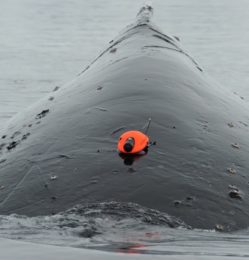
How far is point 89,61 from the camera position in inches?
1089

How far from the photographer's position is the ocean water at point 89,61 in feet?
16.8

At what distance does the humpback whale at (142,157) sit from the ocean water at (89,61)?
0.46 meters

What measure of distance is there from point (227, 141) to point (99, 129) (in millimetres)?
1489

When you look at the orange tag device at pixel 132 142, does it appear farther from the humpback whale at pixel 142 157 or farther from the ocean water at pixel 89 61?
the ocean water at pixel 89 61

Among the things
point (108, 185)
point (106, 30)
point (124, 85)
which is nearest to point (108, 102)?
point (124, 85)

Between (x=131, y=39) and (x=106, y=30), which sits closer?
(x=131, y=39)

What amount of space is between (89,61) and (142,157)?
66.0 feet

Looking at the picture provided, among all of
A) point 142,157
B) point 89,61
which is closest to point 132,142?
point 142,157

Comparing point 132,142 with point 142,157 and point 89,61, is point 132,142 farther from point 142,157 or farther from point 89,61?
point 89,61

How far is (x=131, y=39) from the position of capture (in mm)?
13273

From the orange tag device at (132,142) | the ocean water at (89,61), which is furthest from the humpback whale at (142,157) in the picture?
the ocean water at (89,61)

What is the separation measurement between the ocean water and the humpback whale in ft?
1.50

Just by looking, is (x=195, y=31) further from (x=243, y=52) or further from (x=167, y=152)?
(x=167, y=152)

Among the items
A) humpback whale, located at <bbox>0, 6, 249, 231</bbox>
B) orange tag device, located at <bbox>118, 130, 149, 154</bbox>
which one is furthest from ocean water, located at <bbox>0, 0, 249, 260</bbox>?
orange tag device, located at <bbox>118, 130, 149, 154</bbox>
